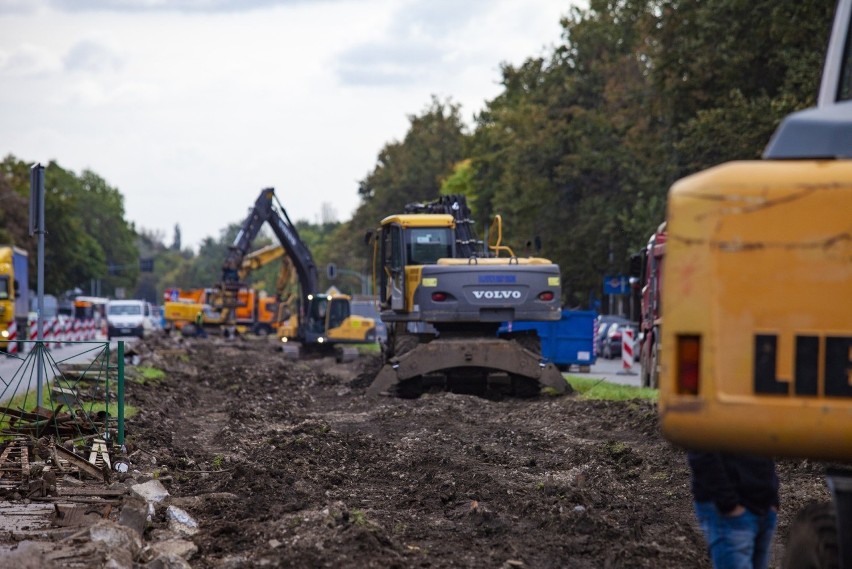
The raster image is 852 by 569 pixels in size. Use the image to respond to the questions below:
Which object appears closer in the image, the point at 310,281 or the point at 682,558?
the point at 682,558

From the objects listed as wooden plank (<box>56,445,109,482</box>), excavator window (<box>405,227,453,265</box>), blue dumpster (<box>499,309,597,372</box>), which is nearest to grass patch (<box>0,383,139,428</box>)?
wooden plank (<box>56,445,109,482</box>)

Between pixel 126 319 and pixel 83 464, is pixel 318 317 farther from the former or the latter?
pixel 83 464

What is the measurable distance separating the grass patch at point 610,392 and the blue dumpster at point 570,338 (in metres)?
5.37

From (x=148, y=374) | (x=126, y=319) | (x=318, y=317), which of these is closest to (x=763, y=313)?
(x=148, y=374)

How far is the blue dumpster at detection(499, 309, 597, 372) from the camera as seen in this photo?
34875mm

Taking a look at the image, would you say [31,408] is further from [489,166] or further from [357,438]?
[489,166]

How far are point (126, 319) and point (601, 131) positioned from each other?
115ft

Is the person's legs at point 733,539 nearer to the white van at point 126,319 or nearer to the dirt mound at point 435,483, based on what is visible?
the dirt mound at point 435,483

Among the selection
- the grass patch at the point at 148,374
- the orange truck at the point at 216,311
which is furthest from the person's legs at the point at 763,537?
the orange truck at the point at 216,311

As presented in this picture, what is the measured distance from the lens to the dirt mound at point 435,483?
384 inches

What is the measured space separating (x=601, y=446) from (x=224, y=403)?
1239cm

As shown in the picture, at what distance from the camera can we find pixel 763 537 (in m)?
6.77

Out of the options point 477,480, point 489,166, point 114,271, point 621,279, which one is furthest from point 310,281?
point 114,271

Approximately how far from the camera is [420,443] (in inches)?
665
